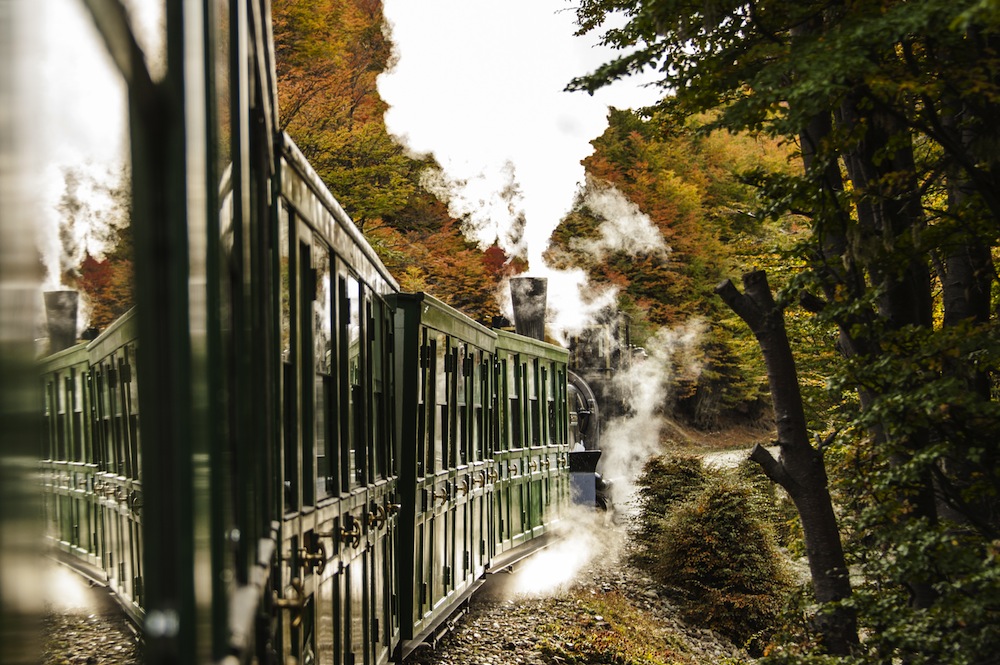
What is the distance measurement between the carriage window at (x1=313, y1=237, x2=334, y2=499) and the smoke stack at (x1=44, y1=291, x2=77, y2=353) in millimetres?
3480

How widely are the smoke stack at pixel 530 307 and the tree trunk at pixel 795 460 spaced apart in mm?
13971

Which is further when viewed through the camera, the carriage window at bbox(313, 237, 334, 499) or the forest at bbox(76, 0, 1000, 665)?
the forest at bbox(76, 0, 1000, 665)

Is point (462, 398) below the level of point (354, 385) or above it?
below

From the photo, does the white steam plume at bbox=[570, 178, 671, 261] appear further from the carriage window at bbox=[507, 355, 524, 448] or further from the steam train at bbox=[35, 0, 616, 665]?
the steam train at bbox=[35, 0, 616, 665]

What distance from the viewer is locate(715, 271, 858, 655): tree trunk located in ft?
24.2

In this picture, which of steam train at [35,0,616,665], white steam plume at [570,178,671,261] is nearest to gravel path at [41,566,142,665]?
steam train at [35,0,616,665]

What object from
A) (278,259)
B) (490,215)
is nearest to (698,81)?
(278,259)

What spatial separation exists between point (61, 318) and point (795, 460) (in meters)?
7.55

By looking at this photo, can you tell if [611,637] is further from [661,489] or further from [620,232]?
[620,232]

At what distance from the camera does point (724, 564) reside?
605 inches

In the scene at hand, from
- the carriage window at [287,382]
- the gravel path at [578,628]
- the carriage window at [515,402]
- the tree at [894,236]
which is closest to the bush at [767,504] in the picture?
the gravel path at [578,628]

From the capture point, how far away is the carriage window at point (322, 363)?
4.48 meters

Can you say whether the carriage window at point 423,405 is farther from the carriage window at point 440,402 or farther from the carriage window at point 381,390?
the carriage window at point 381,390

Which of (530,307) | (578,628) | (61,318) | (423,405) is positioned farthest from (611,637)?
(61,318)
